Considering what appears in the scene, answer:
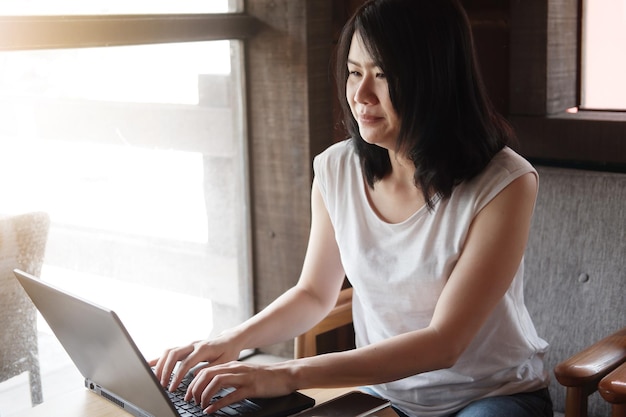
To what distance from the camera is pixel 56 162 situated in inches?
81.0

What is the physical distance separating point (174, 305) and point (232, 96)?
612mm

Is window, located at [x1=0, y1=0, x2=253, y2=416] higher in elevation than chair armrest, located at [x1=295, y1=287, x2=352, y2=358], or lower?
higher

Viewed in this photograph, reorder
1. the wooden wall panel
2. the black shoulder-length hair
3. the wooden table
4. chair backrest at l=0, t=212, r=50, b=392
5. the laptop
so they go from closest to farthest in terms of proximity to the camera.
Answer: the laptop, the wooden table, the black shoulder-length hair, chair backrest at l=0, t=212, r=50, b=392, the wooden wall panel

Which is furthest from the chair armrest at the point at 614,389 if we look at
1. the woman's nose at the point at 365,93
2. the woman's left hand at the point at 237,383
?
the woman's nose at the point at 365,93

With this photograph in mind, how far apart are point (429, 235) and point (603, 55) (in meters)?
0.95

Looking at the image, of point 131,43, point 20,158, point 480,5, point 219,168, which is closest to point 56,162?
point 20,158

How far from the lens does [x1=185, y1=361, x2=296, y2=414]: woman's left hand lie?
1421 mm

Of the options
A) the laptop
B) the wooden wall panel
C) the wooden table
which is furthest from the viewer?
the wooden wall panel

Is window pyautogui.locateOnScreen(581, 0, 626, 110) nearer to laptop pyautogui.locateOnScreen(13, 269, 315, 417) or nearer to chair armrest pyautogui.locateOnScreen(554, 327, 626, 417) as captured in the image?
chair armrest pyautogui.locateOnScreen(554, 327, 626, 417)

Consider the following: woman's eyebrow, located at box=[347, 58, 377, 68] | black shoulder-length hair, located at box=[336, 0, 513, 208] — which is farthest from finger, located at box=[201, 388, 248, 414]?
woman's eyebrow, located at box=[347, 58, 377, 68]

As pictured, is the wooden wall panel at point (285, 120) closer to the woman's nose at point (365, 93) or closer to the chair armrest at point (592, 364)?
the woman's nose at point (365, 93)

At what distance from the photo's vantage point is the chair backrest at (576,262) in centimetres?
204

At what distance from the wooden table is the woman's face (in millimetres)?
512

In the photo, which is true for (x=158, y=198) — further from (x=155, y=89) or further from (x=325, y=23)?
(x=325, y=23)
